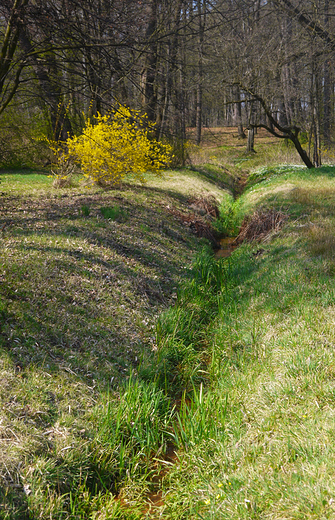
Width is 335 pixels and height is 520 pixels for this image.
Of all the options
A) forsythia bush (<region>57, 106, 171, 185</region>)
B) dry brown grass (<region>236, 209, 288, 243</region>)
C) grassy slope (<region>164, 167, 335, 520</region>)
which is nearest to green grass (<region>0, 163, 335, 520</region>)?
grassy slope (<region>164, 167, 335, 520</region>)

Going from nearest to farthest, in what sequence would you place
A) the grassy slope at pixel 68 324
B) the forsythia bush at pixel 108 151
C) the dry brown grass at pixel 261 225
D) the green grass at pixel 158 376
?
the green grass at pixel 158 376 → the grassy slope at pixel 68 324 → the dry brown grass at pixel 261 225 → the forsythia bush at pixel 108 151

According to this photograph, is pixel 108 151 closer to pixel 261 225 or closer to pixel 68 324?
pixel 261 225

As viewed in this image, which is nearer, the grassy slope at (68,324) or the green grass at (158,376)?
the green grass at (158,376)

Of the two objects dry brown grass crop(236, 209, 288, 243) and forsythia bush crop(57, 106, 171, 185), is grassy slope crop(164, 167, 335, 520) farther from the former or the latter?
forsythia bush crop(57, 106, 171, 185)

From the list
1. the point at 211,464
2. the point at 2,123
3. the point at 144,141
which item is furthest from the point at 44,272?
the point at 2,123

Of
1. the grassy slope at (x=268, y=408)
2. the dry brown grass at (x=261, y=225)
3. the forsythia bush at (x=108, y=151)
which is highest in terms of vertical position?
the forsythia bush at (x=108, y=151)

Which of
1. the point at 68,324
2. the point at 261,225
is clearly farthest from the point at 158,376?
the point at 261,225

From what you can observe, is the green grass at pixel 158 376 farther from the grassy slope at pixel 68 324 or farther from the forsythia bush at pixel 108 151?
the forsythia bush at pixel 108 151

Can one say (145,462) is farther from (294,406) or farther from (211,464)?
(294,406)

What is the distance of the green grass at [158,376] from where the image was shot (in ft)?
7.84

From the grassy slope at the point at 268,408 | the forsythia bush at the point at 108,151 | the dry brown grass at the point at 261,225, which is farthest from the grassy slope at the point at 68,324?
the forsythia bush at the point at 108,151

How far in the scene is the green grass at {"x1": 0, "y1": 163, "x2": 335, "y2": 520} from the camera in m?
2.39

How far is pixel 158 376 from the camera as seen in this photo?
3975mm

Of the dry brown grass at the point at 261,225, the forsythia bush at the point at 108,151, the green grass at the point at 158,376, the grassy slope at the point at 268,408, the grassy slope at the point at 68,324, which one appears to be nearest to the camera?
the grassy slope at the point at 268,408
